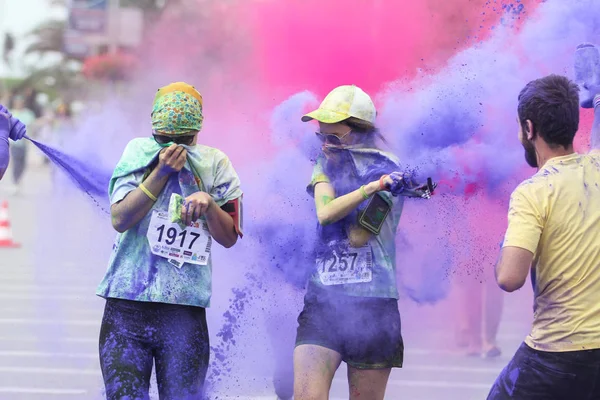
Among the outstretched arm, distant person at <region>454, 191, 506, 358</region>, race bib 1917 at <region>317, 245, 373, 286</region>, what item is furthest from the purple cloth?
the outstretched arm

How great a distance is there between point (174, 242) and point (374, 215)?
2.80ft

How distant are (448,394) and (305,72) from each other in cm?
229

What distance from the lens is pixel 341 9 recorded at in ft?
23.8

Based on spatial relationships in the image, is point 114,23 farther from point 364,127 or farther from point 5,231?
point 364,127

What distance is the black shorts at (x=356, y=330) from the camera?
15.0 feet

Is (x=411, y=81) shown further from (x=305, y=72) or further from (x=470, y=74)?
(x=305, y=72)

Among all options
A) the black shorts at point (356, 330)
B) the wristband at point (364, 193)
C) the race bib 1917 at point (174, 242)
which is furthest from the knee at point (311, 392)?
the wristband at point (364, 193)

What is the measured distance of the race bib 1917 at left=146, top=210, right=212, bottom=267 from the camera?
14.2 ft

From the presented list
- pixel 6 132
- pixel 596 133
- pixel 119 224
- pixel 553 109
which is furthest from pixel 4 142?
pixel 596 133

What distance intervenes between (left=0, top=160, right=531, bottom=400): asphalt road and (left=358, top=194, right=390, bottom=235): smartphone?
1079mm

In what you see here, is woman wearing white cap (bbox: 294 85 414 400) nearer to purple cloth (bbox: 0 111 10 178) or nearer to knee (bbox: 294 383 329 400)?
knee (bbox: 294 383 329 400)

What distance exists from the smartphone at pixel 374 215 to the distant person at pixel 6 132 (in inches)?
60.8

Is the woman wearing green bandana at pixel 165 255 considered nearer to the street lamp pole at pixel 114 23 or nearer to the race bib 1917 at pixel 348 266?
the race bib 1917 at pixel 348 266

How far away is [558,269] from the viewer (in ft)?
12.2
